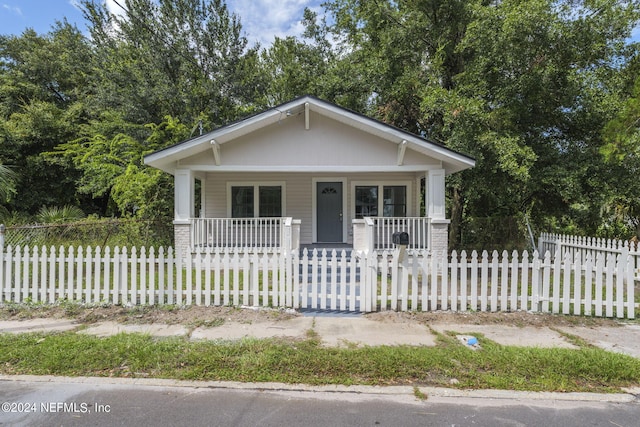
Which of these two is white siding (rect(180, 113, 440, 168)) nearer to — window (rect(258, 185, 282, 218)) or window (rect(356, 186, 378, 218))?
window (rect(356, 186, 378, 218))

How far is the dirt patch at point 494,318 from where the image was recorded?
523 cm

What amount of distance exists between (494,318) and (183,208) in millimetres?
7897

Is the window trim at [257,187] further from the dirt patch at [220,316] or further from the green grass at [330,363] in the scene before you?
the green grass at [330,363]

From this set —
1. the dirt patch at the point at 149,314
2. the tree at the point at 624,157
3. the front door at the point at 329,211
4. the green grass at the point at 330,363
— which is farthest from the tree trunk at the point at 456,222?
the dirt patch at the point at 149,314

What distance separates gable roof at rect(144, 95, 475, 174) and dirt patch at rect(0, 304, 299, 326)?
4470 mm

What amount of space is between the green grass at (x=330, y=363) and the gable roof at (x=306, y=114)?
5700mm

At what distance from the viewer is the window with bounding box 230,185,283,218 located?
1178 centimetres

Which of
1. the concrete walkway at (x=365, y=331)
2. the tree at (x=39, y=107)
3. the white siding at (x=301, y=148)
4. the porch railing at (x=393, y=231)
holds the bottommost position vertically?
the concrete walkway at (x=365, y=331)

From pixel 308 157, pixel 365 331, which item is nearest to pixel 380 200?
pixel 308 157

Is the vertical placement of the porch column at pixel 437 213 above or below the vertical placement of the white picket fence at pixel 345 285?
above

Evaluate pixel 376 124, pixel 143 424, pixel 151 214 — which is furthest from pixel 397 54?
pixel 143 424

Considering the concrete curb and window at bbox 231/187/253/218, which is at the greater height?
window at bbox 231/187/253/218

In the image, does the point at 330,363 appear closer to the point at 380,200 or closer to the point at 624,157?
the point at 624,157

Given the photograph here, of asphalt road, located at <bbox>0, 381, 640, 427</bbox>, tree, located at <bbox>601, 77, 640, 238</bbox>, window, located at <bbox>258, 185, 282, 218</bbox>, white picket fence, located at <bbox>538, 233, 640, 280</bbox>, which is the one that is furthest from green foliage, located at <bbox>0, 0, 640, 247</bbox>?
asphalt road, located at <bbox>0, 381, 640, 427</bbox>
